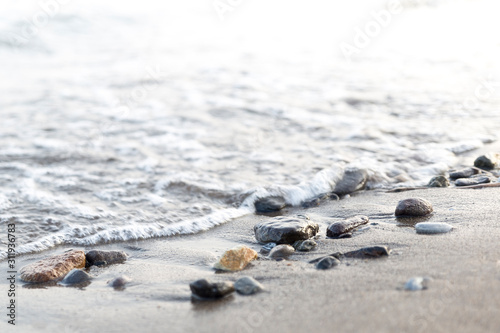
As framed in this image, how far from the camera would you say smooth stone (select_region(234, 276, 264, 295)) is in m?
2.06

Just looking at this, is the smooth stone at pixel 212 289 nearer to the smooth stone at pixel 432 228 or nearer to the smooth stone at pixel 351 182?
the smooth stone at pixel 432 228

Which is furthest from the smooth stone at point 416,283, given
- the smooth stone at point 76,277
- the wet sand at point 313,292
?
the smooth stone at point 76,277

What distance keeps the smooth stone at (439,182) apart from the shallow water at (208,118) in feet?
0.96

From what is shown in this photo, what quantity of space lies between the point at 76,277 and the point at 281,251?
1005mm

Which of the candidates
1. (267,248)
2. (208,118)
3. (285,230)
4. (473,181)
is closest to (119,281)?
(267,248)

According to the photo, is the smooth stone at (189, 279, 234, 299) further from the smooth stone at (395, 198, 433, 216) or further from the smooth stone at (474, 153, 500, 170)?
the smooth stone at (474, 153, 500, 170)

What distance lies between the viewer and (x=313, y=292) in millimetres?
1994

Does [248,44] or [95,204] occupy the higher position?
[248,44]

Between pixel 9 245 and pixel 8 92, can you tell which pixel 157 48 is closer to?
pixel 8 92

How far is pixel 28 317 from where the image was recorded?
81.1 inches

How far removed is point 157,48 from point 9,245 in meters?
7.90

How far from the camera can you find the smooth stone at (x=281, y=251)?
2.55m

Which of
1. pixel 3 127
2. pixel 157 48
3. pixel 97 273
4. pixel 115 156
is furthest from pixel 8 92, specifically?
pixel 97 273

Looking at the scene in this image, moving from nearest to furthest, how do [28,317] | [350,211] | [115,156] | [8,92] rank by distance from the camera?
[28,317], [350,211], [115,156], [8,92]
